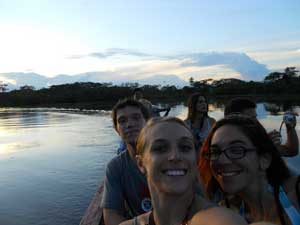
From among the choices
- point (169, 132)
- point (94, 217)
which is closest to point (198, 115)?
point (94, 217)

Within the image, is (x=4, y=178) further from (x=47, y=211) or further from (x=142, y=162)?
(x=142, y=162)

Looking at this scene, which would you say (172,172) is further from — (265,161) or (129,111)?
(129,111)

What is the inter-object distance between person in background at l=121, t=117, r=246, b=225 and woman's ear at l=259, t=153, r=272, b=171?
0.45 metres

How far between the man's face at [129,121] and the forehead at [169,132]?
181 cm

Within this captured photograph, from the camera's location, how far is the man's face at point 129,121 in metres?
4.32

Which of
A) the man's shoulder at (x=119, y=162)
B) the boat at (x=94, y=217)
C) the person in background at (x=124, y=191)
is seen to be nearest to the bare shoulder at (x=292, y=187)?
the person in background at (x=124, y=191)

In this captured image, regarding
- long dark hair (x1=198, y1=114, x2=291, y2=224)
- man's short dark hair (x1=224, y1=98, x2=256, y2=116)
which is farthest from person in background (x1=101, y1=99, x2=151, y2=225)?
man's short dark hair (x1=224, y1=98, x2=256, y2=116)

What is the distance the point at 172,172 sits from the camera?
91.8 inches

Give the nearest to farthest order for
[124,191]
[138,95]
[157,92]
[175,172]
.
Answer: [175,172] → [124,191] → [138,95] → [157,92]

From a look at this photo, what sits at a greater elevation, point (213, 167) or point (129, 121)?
point (129, 121)

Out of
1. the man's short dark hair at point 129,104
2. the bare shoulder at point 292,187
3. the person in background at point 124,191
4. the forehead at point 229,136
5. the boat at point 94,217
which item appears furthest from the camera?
the boat at point 94,217

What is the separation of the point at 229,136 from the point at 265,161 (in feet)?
0.96

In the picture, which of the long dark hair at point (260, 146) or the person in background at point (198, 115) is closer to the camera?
the long dark hair at point (260, 146)

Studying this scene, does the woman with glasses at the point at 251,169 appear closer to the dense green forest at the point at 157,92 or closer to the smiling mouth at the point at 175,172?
the smiling mouth at the point at 175,172
